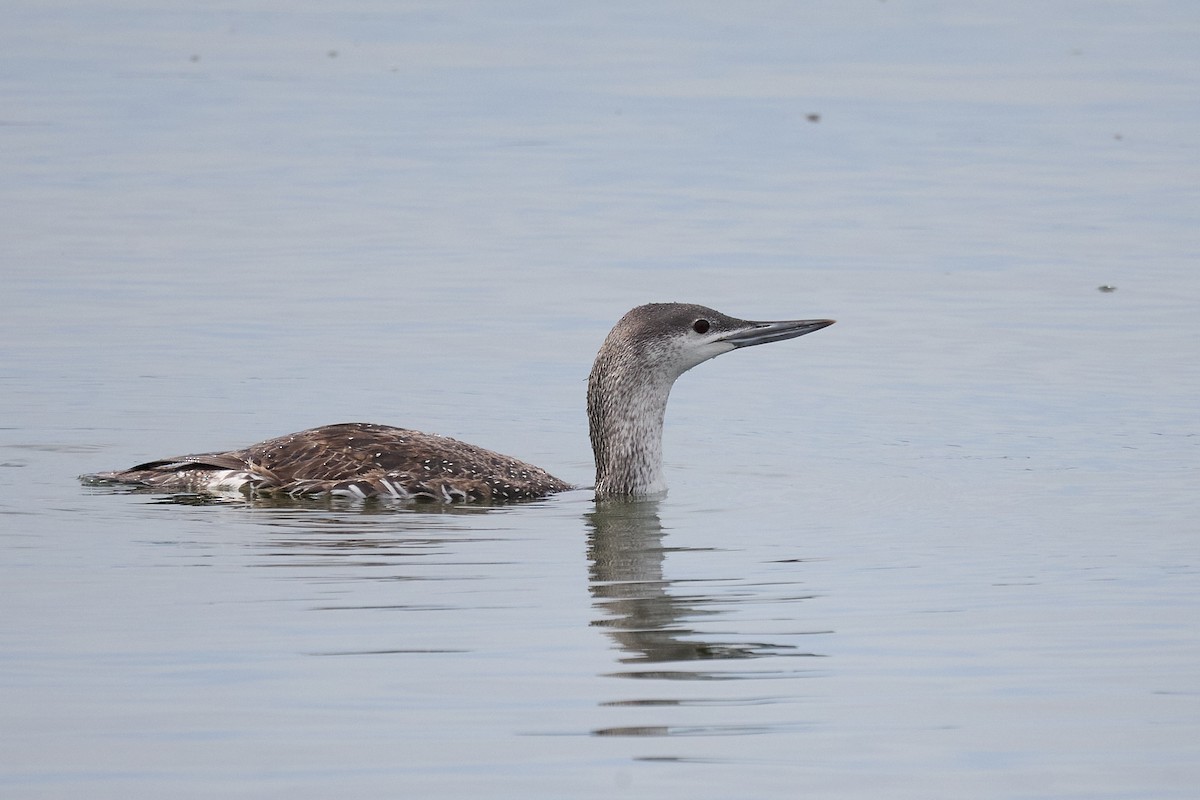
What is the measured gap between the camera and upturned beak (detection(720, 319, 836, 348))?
10828 mm

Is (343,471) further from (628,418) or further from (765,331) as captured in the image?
(765,331)

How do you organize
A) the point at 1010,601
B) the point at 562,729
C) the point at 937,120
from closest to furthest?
1. the point at 562,729
2. the point at 1010,601
3. the point at 937,120

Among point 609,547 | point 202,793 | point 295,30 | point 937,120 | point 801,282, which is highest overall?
point 295,30

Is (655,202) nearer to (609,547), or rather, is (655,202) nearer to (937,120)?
(937,120)

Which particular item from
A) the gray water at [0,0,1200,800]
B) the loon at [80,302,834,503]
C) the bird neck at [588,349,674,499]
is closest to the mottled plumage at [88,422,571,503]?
the loon at [80,302,834,503]

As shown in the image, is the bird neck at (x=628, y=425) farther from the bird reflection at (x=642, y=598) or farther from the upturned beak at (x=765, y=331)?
the upturned beak at (x=765, y=331)

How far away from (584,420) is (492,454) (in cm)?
180

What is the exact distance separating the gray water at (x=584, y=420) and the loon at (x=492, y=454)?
194mm

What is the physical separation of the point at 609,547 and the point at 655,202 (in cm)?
888

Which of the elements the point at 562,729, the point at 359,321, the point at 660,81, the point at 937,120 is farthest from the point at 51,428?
the point at 660,81

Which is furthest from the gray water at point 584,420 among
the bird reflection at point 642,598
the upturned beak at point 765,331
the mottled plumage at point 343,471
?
the upturned beak at point 765,331

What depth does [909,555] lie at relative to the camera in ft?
30.8

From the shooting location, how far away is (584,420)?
12609 millimetres

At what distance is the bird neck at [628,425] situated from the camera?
10883 mm
